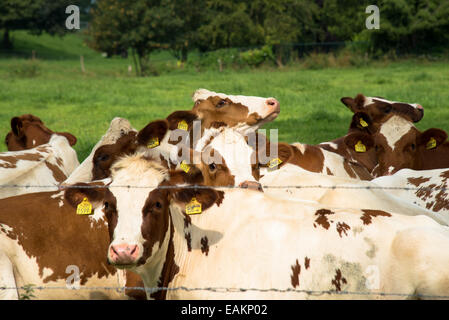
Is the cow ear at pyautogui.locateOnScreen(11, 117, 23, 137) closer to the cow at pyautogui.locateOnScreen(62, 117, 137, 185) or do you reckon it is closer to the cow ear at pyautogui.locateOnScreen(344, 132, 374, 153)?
the cow at pyautogui.locateOnScreen(62, 117, 137, 185)

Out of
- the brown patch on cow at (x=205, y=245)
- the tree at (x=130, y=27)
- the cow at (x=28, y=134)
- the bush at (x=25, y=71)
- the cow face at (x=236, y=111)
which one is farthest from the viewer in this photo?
the tree at (x=130, y=27)

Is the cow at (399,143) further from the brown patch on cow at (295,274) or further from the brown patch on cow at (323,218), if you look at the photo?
the brown patch on cow at (295,274)

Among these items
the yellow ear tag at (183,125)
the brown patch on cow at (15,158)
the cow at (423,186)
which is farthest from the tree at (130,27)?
the cow at (423,186)

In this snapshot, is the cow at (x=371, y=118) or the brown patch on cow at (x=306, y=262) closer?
the brown patch on cow at (x=306, y=262)

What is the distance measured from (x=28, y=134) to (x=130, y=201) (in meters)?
5.99

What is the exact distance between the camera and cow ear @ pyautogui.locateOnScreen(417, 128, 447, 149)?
848 cm

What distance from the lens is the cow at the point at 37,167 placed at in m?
7.20

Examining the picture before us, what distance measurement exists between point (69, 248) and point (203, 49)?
47.0 metres

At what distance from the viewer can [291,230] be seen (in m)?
4.88

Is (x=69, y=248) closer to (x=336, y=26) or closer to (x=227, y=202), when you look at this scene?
(x=227, y=202)

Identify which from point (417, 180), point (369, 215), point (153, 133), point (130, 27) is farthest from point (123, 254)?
point (130, 27)

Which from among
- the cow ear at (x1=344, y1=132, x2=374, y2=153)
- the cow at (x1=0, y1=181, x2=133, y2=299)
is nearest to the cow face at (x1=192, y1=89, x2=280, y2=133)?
the cow ear at (x1=344, y1=132, x2=374, y2=153)
